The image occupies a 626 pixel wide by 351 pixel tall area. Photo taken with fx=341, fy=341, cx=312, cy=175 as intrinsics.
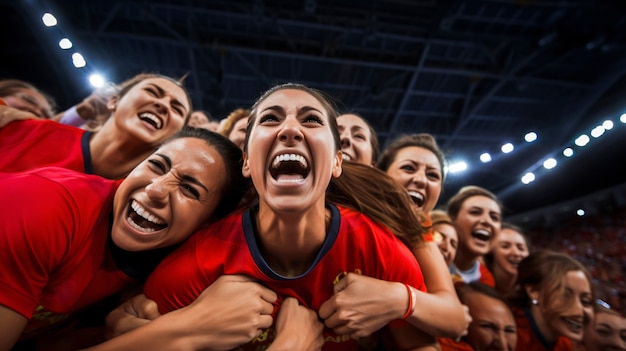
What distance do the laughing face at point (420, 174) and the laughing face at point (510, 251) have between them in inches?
60.4

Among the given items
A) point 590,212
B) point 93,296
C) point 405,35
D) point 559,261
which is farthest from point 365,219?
point 590,212

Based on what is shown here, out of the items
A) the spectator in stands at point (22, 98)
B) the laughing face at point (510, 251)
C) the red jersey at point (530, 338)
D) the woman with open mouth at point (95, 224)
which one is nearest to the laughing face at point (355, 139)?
the woman with open mouth at point (95, 224)

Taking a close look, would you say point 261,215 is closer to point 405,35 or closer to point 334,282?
point 334,282

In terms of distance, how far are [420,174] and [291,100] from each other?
1.21 metres

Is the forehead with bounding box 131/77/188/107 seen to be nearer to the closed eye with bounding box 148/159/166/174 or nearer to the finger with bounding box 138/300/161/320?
the closed eye with bounding box 148/159/166/174

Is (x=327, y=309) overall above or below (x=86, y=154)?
below

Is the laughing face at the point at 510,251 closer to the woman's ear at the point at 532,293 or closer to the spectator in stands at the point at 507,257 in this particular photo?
the spectator in stands at the point at 507,257

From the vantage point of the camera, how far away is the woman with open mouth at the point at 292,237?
1.31 m

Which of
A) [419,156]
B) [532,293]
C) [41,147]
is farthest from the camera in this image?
[532,293]

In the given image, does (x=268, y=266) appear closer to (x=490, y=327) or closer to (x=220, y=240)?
(x=220, y=240)

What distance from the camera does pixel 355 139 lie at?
2.47 m

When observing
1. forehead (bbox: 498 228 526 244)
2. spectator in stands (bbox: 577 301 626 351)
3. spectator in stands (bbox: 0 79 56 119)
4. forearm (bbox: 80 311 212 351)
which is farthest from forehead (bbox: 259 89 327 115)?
forehead (bbox: 498 228 526 244)

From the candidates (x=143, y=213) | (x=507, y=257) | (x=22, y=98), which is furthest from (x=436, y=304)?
(x=22, y=98)

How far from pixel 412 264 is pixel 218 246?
0.86 m
